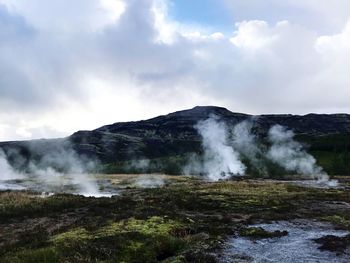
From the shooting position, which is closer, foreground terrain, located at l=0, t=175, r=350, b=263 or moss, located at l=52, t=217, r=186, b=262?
moss, located at l=52, t=217, r=186, b=262

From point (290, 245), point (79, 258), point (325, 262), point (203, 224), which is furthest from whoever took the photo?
point (203, 224)

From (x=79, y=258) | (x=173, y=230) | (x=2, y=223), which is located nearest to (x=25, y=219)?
(x=2, y=223)

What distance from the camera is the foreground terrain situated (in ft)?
99.7

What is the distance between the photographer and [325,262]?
3011 centimetres

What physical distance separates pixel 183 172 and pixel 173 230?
144432 millimetres

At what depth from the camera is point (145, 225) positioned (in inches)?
1612

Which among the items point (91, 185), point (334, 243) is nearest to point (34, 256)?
point (334, 243)

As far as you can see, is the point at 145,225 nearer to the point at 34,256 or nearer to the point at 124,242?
the point at 124,242

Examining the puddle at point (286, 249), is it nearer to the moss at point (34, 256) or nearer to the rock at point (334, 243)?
the rock at point (334, 243)

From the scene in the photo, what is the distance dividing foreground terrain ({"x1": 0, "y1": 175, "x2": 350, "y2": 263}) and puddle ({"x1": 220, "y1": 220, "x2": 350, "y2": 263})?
76 cm

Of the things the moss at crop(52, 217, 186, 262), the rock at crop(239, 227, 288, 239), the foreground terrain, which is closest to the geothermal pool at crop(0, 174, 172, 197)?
the foreground terrain

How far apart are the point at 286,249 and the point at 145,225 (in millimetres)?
12673

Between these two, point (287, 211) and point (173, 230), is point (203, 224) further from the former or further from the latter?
point (287, 211)

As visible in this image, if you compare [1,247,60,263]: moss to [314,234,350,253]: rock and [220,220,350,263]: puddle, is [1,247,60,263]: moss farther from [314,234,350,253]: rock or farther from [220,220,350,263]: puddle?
[314,234,350,253]: rock
